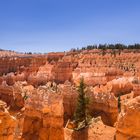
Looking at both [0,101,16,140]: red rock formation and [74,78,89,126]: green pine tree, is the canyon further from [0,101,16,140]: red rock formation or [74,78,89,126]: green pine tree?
[74,78,89,126]: green pine tree

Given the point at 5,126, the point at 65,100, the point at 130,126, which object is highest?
the point at 5,126

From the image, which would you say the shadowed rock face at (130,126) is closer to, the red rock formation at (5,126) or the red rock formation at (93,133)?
the red rock formation at (5,126)

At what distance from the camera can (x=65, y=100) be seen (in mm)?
27859

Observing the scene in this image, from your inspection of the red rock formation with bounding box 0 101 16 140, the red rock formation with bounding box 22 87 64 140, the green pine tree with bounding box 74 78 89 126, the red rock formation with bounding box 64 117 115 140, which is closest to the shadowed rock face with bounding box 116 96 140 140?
the red rock formation with bounding box 0 101 16 140

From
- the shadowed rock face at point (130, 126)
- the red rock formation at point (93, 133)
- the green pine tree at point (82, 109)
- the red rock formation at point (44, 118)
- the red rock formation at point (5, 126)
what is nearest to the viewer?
the red rock formation at point (5, 126)

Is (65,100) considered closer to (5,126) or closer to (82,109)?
(82,109)

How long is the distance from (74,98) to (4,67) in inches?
2242

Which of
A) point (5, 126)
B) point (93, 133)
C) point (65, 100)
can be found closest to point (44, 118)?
point (93, 133)

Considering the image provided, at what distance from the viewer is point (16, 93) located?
3691 centimetres

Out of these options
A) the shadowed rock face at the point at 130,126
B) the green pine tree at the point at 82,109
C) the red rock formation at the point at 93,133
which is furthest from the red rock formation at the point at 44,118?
the shadowed rock face at the point at 130,126

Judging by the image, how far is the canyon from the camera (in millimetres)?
9714

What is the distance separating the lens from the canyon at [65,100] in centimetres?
971

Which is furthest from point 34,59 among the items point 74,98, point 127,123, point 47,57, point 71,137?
point 127,123

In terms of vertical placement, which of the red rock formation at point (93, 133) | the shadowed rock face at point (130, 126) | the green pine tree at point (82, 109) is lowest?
the red rock formation at point (93, 133)
